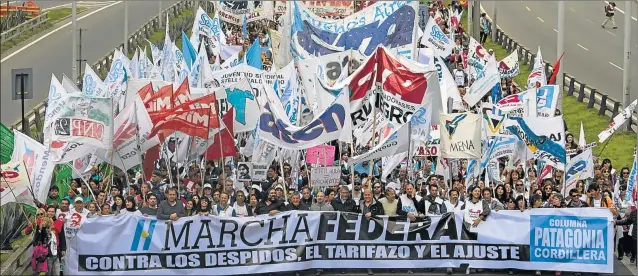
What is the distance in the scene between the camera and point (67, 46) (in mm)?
53719

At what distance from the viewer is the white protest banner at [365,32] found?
31.5 m

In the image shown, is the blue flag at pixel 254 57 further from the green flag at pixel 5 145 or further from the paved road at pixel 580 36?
the paved road at pixel 580 36

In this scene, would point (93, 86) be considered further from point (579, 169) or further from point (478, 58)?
point (579, 169)

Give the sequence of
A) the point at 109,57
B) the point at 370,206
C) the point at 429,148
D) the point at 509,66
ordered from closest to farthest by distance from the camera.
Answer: the point at 370,206, the point at 429,148, the point at 509,66, the point at 109,57

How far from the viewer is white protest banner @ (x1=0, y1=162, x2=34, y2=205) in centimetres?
2323

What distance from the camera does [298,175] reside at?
1100 inches

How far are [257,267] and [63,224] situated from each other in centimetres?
290

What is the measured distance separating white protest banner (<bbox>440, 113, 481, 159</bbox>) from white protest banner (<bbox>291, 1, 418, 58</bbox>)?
575 cm

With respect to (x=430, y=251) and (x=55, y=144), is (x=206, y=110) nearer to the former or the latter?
(x=55, y=144)

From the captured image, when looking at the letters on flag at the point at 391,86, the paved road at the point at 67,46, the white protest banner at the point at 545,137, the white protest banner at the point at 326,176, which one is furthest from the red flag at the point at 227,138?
the paved road at the point at 67,46

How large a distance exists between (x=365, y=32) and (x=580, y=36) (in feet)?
86.1

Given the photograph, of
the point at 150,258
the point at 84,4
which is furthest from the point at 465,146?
the point at 84,4

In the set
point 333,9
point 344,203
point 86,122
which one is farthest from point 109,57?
point 344,203

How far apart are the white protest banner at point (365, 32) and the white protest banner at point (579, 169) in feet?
20.6
